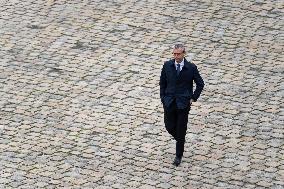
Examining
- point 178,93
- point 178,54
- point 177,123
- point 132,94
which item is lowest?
point 132,94

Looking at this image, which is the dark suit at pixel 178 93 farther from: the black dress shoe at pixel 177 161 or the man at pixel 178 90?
the black dress shoe at pixel 177 161

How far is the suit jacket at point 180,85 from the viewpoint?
12.3 metres

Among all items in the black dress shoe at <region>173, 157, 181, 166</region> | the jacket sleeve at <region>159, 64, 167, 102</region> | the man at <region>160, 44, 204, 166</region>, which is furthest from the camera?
the black dress shoe at <region>173, 157, 181, 166</region>

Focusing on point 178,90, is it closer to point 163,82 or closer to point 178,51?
point 163,82

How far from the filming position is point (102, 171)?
12484 mm

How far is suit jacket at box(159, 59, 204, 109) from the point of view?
1234 cm

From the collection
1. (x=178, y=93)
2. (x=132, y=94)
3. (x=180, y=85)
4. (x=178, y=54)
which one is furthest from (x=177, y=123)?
(x=132, y=94)

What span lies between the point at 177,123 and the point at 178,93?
18.3 inches

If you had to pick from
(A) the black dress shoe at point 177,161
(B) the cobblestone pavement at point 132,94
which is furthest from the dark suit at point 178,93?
(B) the cobblestone pavement at point 132,94

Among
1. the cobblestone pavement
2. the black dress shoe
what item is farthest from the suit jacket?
the cobblestone pavement

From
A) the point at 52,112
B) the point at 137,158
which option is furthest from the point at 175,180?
the point at 52,112

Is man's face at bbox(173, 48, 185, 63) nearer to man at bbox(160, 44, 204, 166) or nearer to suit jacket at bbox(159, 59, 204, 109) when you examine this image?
man at bbox(160, 44, 204, 166)

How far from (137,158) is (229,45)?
4.45 meters

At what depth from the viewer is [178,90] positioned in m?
12.4
